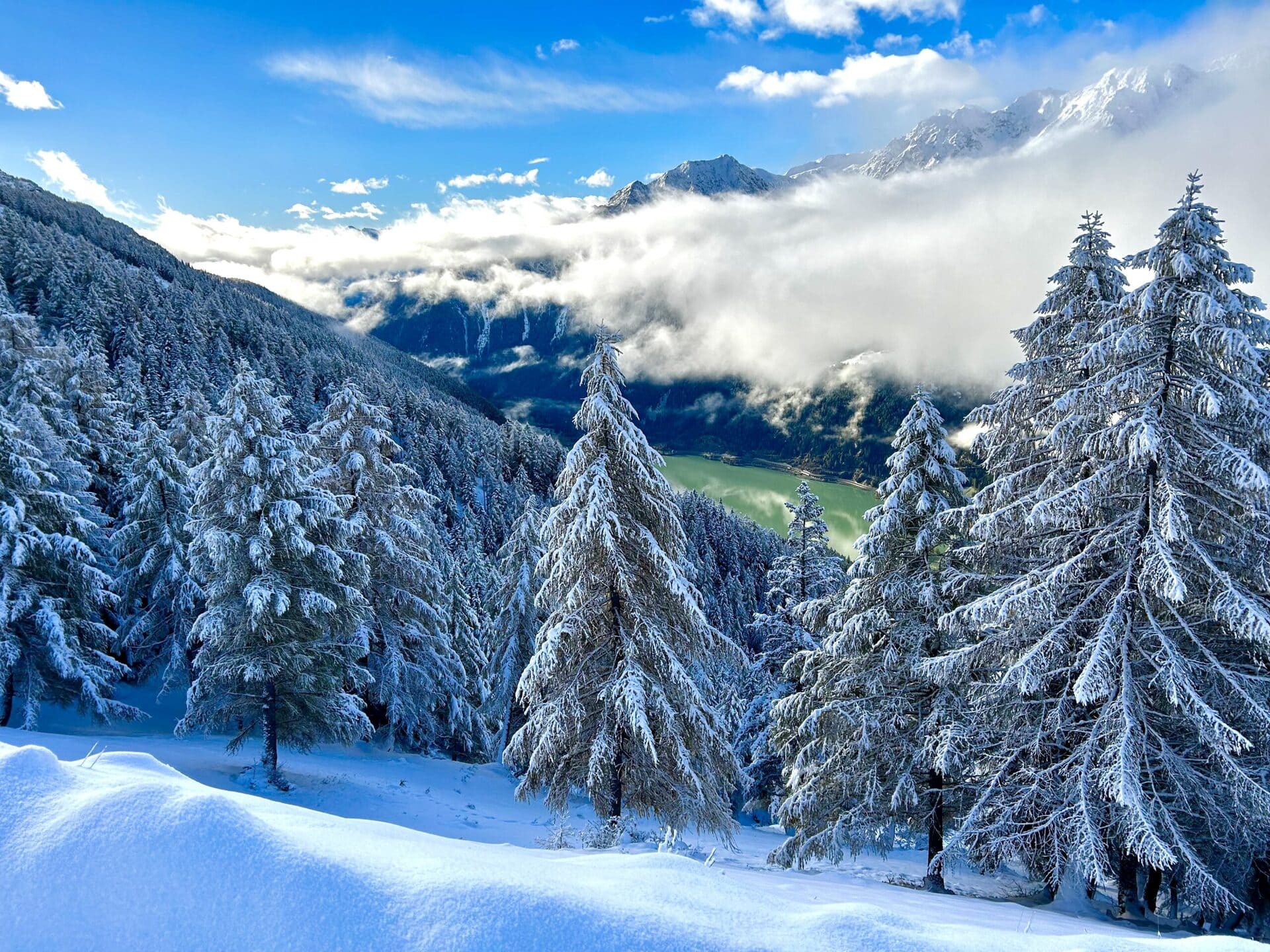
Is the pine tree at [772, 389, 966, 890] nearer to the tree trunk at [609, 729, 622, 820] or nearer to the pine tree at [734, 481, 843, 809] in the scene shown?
the tree trunk at [609, 729, 622, 820]

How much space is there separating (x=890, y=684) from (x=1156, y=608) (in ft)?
16.8

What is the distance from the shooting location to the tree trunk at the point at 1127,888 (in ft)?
31.8

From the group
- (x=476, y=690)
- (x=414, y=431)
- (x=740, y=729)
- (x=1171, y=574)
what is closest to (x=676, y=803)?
(x=1171, y=574)

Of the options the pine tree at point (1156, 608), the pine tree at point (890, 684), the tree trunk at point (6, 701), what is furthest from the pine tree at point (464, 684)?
the pine tree at point (1156, 608)

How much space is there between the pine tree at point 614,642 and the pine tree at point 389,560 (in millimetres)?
9007

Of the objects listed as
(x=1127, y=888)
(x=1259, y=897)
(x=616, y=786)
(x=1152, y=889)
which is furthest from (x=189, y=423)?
(x=1259, y=897)

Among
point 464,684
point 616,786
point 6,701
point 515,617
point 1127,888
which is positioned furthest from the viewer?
point 464,684

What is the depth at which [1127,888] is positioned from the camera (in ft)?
33.1

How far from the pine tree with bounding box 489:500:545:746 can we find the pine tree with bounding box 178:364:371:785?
8.14 m

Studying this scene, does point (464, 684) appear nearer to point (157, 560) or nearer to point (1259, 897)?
point (157, 560)

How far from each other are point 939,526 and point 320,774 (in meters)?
16.2

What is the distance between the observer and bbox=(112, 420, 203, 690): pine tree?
22.1 meters

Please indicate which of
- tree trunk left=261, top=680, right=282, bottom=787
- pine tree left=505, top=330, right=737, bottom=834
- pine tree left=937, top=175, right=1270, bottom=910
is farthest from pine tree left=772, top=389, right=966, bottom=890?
tree trunk left=261, top=680, right=282, bottom=787

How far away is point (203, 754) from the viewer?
1722cm
